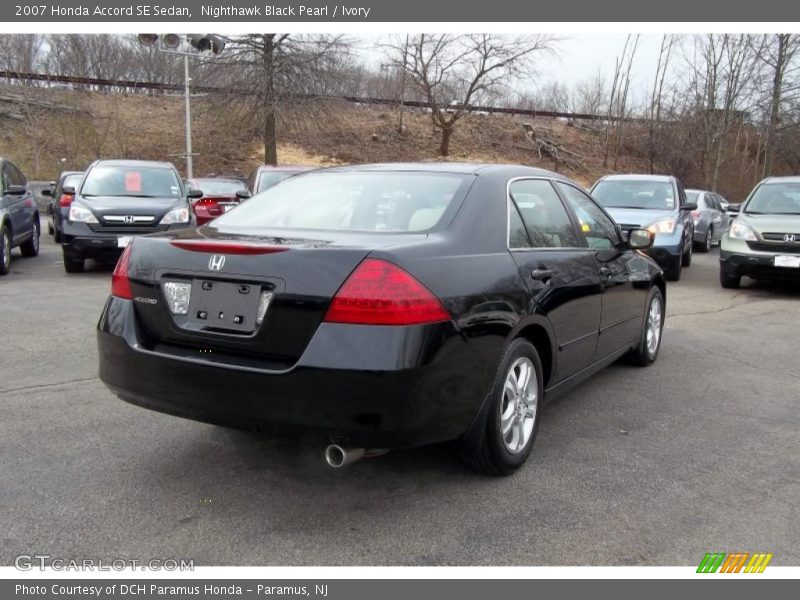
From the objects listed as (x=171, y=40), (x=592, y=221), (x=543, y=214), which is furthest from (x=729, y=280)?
(x=171, y=40)

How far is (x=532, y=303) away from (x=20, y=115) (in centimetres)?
3603

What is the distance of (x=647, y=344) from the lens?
18.9 feet

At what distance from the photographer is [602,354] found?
471 cm

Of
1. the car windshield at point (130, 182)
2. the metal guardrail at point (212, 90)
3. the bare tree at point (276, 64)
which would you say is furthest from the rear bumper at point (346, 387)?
the metal guardrail at point (212, 90)

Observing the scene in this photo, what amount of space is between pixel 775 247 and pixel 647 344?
507 cm

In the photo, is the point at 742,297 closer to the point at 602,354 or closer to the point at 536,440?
→ the point at 602,354

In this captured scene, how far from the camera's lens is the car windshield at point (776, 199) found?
1028cm

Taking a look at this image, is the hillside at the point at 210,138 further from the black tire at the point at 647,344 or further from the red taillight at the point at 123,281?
the red taillight at the point at 123,281

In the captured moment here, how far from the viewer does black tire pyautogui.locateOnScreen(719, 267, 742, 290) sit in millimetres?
10383

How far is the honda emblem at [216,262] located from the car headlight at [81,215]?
7.75m

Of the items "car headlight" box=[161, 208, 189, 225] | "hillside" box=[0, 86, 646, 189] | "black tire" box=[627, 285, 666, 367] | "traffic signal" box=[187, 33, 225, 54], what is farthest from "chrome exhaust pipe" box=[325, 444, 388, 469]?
"hillside" box=[0, 86, 646, 189]

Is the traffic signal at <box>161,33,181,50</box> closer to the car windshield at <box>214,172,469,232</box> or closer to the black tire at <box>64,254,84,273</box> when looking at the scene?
the black tire at <box>64,254,84,273</box>

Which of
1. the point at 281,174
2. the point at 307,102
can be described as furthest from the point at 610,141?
the point at 281,174

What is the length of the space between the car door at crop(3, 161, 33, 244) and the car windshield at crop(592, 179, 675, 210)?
9.20 m
